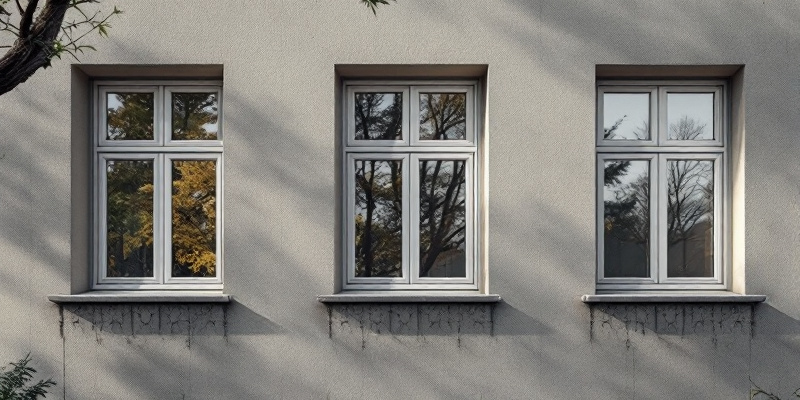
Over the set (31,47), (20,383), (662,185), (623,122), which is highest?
(31,47)

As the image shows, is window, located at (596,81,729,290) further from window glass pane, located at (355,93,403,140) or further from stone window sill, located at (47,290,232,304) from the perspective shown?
stone window sill, located at (47,290,232,304)

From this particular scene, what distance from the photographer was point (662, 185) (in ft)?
18.5

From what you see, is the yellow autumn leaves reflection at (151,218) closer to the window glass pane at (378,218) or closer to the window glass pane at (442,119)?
the window glass pane at (378,218)

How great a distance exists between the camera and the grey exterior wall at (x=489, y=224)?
Answer: 5336 millimetres

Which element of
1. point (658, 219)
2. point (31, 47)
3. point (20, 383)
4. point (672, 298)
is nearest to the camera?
point (31, 47)

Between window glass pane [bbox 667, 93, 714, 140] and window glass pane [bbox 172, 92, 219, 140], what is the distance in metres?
3.70

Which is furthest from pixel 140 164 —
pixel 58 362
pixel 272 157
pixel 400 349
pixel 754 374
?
pixel 754 374

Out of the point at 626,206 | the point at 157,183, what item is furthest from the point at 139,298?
the point at 626,206

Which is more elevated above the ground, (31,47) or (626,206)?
(31,47)

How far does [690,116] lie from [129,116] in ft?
15.0

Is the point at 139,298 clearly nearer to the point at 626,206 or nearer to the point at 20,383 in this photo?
the point at 20,383

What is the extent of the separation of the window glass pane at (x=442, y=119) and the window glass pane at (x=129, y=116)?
2.21 meters

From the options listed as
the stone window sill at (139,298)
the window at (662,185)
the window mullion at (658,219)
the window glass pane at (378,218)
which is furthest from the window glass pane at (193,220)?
the window mullion at (658,219)

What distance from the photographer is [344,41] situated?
5.34m
